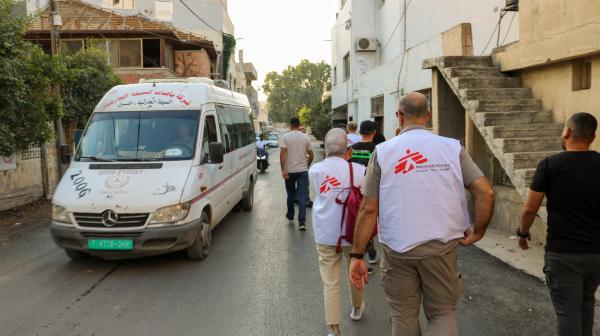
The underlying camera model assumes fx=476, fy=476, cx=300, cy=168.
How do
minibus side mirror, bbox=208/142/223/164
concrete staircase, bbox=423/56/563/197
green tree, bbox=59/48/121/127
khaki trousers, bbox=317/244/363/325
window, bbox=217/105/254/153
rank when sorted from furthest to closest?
1. green tree, bbox=59/48/121/127
2. window, bbox=217/105/254/153
3. minibus side mirror, bbox=208/142/223/164
4. concrete staircase, bbox=423/56/563/197
5. khaki trousers, bbox=317/244/363/325

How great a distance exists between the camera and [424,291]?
2814 mm

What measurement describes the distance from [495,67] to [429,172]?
6.53 meters

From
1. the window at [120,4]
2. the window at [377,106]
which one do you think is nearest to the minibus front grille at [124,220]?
the window at [377,106]

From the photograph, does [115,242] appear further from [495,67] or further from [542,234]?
[495,67]

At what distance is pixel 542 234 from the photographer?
21.7 ft

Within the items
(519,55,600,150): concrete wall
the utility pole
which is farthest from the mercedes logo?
the utility pole

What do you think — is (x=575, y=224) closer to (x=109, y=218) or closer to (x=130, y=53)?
(x=109, y=218)

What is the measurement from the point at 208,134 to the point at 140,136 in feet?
3.17

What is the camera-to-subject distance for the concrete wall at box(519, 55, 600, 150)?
247 inches

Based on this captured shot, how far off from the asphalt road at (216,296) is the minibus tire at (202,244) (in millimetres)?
125

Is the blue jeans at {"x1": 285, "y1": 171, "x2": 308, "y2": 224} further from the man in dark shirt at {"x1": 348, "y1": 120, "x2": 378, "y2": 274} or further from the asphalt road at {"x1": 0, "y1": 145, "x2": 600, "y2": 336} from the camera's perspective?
the man in dark shirt at {"x1": 348, "y1": 120, "x2": 378, "y2": 274}

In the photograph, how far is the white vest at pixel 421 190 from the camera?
8.96ft

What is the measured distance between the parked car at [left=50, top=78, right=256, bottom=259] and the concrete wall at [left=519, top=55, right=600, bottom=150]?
4995 mm

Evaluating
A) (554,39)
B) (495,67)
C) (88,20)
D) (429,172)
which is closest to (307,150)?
(495,67)
